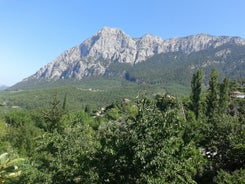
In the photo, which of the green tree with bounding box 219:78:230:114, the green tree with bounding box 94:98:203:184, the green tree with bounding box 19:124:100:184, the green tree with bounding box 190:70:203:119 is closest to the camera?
the green tree with bounding box 94:98:203:184

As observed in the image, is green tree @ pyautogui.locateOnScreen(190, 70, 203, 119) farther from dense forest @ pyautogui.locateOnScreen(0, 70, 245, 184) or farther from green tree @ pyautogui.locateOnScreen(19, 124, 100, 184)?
green tree @ pyautogui.locateOnScreen(19, 124, 100, 184)

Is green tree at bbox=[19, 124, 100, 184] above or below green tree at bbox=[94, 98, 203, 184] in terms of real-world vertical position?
below

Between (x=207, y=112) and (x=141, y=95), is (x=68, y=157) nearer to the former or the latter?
(x=141, y=95)

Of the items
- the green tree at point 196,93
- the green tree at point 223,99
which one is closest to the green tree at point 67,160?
the green tree at point 223,99

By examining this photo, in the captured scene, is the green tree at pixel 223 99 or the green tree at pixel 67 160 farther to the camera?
the green tree at pixel 223 99

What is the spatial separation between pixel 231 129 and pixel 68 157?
57.4 ft

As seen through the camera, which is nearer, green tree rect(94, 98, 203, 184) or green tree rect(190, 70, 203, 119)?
green tree rect(94, 98, 203, 184)

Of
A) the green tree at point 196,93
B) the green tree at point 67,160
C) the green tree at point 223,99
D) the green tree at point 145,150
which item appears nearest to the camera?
the green tree at point 145,150

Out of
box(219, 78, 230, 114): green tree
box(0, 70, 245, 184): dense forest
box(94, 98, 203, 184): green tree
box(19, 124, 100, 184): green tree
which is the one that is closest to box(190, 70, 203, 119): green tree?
box(219, 78, 230, 114): green tree

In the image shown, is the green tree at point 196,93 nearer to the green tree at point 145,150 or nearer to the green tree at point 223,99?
the green tree at point 223,99

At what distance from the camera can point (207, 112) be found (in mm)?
70688

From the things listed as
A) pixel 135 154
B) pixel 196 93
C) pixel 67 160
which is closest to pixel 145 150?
pixel 135 154

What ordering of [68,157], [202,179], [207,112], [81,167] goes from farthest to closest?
[207,112]
[202,179]
[68,157]
[81,167]

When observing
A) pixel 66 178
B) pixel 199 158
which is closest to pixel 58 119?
pixel 199 158
